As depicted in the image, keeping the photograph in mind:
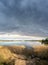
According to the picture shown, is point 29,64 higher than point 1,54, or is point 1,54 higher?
point 1,54

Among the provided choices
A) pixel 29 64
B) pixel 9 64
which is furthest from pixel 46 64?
pixel 9 64

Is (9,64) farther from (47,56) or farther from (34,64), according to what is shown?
(47,56)

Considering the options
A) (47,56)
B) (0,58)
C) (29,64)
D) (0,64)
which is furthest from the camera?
(47,56)

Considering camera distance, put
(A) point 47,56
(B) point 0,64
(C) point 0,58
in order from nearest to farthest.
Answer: (B) point 0,64, (C) point 0,58, (A) point 47,56

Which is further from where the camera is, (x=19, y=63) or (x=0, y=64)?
(x=19, y=63)

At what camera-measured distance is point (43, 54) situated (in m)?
34.8

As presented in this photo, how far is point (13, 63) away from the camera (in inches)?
977

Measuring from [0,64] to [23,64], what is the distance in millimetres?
4202

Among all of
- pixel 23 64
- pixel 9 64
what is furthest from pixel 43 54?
pixel 9 64

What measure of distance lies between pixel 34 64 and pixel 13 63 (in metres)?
4.52

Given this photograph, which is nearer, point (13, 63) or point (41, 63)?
point (13, 63)

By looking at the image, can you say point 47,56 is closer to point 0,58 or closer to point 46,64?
point 46,64

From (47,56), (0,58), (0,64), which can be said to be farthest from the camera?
(47,56)

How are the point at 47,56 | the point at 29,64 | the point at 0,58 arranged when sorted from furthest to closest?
1. the point at 47,56
2. the point at 29,64
3. the point at 0,58
